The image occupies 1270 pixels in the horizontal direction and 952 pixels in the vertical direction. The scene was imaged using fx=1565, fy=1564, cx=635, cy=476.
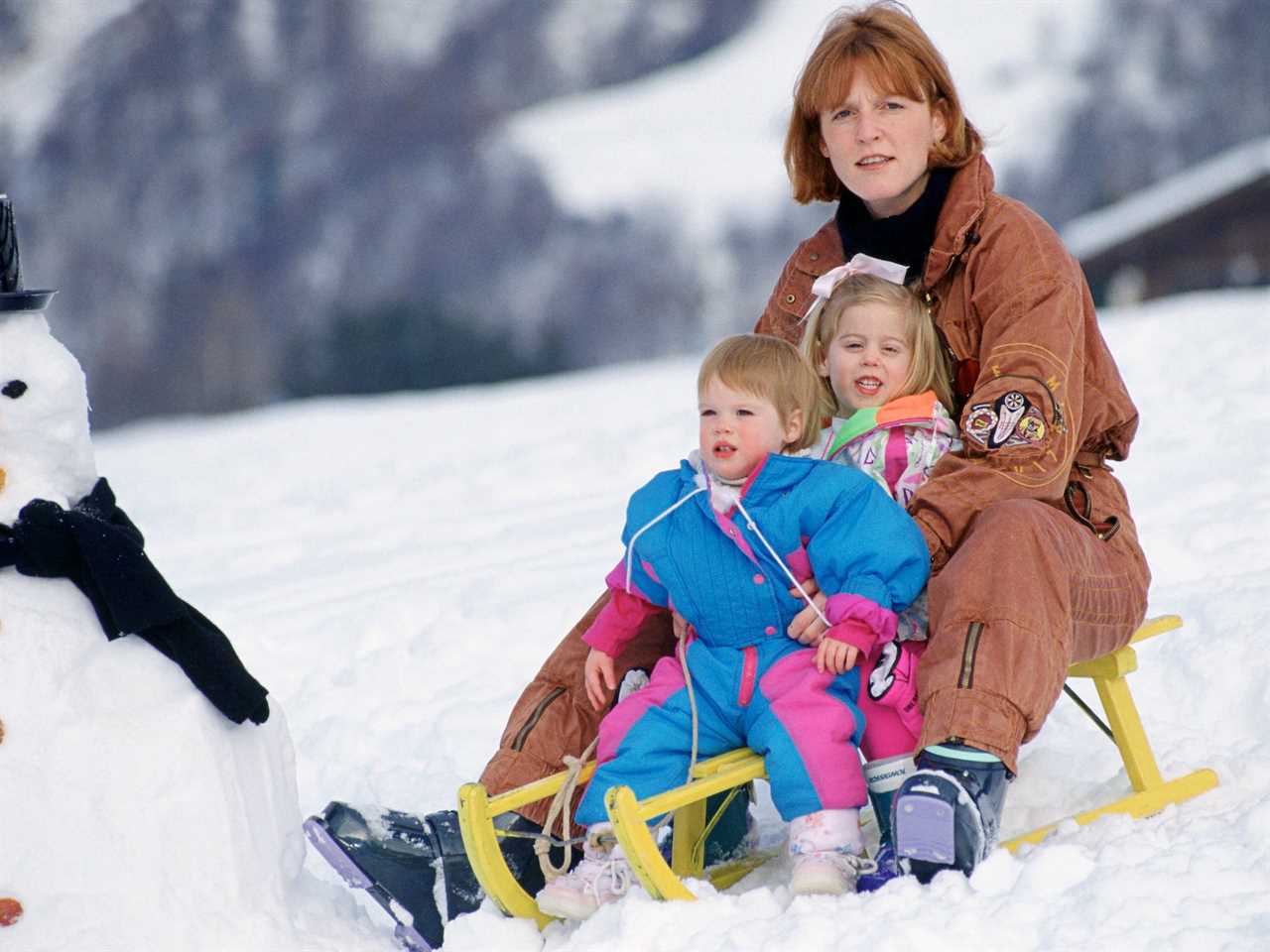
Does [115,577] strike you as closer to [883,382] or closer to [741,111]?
[883,382]

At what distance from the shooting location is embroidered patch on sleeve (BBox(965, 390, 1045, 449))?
231 centimetres

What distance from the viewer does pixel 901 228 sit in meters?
2.65

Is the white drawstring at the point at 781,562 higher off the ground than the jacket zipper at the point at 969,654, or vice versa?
the white drawstring at the point at 781,562

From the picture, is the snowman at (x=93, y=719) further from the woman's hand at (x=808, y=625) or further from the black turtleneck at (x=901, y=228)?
the black turtleneck at (x=901, y=228)

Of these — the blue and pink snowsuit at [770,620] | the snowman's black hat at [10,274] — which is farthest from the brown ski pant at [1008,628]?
the snowman's black hat at [10,274]

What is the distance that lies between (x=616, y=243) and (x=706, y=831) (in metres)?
10.0

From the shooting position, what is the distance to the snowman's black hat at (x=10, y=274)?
6.95ft

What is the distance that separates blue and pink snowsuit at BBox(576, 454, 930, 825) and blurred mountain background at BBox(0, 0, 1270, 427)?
993 centimetres

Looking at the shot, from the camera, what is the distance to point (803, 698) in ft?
7.27

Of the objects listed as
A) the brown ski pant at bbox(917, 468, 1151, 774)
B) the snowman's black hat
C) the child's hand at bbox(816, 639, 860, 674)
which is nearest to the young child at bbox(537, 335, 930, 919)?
the child's hand at bbox(816, 639, 860, 674)

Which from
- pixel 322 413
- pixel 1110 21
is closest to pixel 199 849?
pixel 322 413

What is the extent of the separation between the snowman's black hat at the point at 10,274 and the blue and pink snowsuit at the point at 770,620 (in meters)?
0.94

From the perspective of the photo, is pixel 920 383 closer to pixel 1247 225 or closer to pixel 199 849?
pixel 199 849

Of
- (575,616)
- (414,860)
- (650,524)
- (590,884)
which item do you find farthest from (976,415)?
(575,616)
